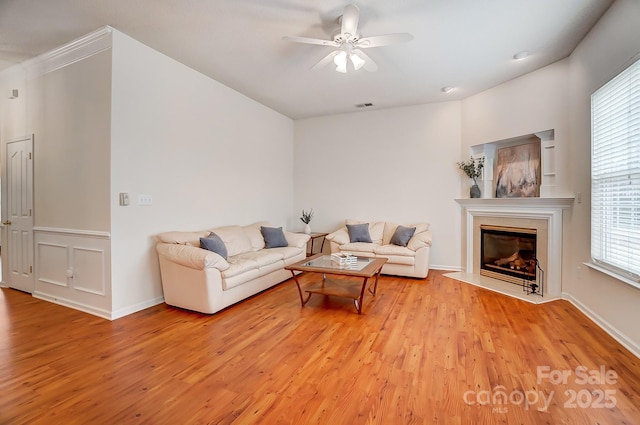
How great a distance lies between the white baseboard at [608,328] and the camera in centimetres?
235

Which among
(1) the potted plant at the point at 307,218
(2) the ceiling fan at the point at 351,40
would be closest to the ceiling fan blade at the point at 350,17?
(2) the ceiling fan at the point at 351,40

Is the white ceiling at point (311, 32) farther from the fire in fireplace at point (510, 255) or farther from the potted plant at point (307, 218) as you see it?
the potted plant at point (307, 218)

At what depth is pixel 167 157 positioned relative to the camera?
143 inches

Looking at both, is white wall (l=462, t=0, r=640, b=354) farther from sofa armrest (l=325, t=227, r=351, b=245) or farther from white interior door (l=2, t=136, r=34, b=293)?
white interior door (l=2, t=136, r=34, b=293)

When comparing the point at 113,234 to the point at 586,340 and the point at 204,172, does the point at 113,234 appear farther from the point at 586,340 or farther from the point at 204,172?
the point at 586,340

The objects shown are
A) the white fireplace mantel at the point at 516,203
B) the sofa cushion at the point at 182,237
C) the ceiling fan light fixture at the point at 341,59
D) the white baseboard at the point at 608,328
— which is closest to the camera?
the white baseboard at the point at 608,328

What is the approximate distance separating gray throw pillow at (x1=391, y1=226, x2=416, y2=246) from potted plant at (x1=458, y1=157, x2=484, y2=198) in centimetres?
117

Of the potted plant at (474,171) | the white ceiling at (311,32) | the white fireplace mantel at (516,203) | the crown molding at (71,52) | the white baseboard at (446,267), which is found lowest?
the white baseboard at (446,267)

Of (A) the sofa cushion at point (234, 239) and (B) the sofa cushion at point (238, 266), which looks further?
(A) the sofa cushion at point (234, 239)

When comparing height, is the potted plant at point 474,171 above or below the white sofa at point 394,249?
above

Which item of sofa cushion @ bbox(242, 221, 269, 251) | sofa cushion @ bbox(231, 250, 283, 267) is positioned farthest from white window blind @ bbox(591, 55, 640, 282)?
sofa cushion @ bbox(242, 221, 269, 251)

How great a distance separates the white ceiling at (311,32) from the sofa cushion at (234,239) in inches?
88.0

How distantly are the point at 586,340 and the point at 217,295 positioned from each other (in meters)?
3.56

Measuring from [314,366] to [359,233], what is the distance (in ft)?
10.8
